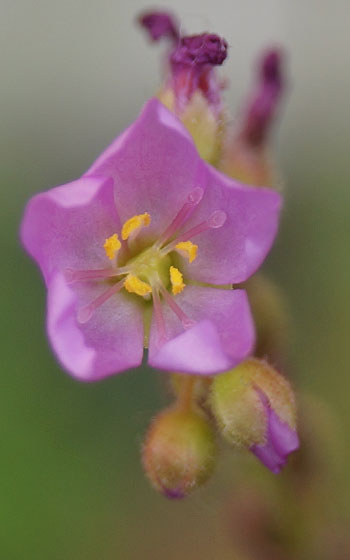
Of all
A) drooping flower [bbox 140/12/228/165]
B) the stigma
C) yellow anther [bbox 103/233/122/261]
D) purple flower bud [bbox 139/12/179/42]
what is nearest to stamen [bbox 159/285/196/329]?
the stigma

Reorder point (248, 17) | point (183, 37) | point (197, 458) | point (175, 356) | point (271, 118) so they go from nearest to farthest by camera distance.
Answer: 1. point (175, 356)
2. point (197, 458)
3. point (183, 37)
4. point (271, 118)
5. point (248, 17)

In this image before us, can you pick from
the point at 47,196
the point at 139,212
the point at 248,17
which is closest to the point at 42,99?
the point at 248,17

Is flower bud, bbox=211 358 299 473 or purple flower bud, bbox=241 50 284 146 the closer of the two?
flower bud, bbox=211 358 299 473

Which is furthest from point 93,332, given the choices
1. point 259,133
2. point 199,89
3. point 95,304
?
point 259,133

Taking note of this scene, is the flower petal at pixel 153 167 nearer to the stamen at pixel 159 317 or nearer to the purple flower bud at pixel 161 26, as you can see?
the stamen at pixel 159 317

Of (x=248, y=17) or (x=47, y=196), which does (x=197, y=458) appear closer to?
(x=47, y=196)

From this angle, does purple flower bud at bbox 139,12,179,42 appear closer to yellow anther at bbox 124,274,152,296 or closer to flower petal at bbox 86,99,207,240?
flower petal at bbox 86,99,207,240
